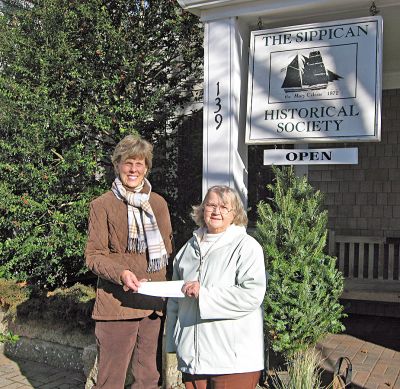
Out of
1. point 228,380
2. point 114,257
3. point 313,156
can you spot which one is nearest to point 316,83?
point 313,156

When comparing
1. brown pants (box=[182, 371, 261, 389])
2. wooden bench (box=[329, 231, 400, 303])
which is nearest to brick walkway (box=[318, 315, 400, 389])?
wooden bench (box=[329, 231, 400, 303])

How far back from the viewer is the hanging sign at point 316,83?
372 centimetres

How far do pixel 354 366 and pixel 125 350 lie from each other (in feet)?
8.28

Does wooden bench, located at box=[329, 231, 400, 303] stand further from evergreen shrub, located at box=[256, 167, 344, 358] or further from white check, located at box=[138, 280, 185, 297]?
white check, located at box=[138, 280, 185, 297]

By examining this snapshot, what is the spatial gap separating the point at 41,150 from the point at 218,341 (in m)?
3.51

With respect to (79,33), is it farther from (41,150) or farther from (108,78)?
(41,150)

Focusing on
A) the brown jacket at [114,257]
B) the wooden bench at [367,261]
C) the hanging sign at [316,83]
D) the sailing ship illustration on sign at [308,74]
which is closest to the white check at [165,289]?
the brown jacket at [114,257]

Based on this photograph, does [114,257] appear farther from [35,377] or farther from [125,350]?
[35,377]

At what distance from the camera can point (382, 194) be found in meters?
6.57

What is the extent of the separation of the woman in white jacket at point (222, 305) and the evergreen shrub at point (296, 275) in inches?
44.9

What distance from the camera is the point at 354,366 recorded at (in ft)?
15.0

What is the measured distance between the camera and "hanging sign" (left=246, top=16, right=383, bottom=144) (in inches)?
146

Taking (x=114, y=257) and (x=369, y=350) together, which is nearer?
(x=114, y=257)

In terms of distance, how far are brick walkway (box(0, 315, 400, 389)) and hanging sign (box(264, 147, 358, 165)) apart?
1.85m
